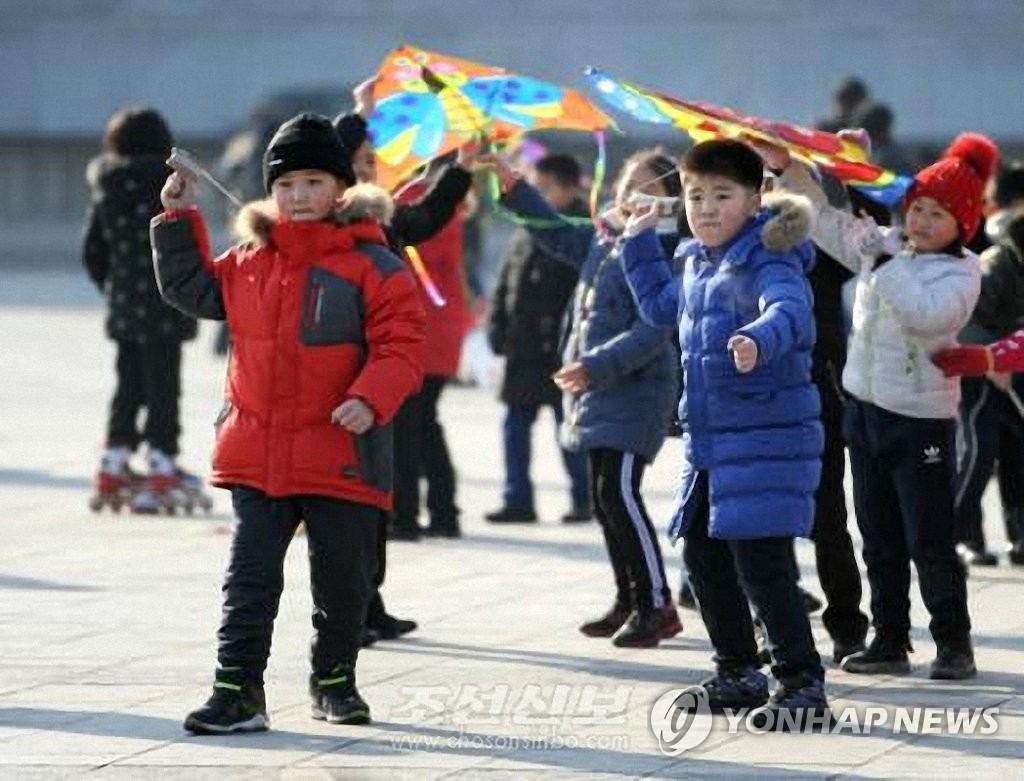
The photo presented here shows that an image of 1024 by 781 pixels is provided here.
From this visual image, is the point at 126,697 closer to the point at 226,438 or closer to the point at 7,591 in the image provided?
the point at 226,438

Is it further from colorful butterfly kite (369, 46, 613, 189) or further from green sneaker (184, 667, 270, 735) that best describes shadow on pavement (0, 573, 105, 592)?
green sneaker (184, 667, 270, 735)

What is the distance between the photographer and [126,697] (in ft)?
28.7

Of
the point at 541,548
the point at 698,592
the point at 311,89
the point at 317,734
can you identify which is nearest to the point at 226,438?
the point at 317,734

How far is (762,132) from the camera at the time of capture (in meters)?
8.82

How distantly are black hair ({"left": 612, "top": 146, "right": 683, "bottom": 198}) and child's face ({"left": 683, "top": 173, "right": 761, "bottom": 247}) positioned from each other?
1.48 m

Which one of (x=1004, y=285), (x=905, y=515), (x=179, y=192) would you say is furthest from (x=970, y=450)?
(x=179, y=192)

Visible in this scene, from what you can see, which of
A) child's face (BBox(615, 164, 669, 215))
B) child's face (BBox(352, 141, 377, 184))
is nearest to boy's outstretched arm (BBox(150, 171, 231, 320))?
child's face (BBox(352, 141, 377, 184))

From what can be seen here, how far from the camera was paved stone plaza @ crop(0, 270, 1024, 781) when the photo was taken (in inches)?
307

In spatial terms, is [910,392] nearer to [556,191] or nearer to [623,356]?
[623,356]

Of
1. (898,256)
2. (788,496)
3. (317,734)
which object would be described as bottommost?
(317,734)

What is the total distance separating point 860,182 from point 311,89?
102 ft

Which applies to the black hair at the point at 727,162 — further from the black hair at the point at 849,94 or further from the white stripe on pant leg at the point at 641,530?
the black hair at the point at 849,94

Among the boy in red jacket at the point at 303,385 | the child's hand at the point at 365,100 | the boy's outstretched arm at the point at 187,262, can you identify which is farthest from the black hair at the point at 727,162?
the child's hand at the point at 365,100

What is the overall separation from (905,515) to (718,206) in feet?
4.39
